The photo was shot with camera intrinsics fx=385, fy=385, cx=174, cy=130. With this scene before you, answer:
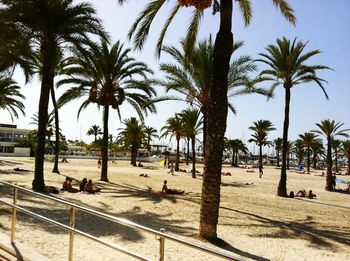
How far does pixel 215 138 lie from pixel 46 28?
9732 mm

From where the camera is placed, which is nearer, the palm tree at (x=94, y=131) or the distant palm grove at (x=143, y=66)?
the distant palm grove at (x=143, y=66)

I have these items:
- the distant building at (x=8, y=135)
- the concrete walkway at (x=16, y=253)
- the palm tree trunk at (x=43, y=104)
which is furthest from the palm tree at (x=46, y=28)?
the distant building at (x=8, y=135)

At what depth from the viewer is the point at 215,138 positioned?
10.2 m

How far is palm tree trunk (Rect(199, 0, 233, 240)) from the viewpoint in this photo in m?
10.0

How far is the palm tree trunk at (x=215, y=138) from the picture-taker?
32.9 ft

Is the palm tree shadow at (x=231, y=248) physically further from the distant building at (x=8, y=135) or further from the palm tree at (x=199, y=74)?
the distant building at (x=8, y=135)

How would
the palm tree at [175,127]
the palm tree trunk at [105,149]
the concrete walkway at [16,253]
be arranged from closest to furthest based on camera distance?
the concrete walkway at [16,253], the palm tree trunk at [105,149], the palm tree at [175,127]

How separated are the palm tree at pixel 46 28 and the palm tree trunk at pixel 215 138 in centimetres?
857

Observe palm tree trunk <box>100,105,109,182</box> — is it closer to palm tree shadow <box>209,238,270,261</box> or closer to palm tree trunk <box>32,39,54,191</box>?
palm tree trunk <box>32,39,54,191</box>

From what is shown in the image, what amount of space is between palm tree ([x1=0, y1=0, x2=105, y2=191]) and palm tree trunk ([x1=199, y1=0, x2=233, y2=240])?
28.1 ft

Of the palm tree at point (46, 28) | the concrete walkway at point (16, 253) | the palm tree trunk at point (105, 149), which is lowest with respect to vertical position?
the concrete walkway at point (16, 253)

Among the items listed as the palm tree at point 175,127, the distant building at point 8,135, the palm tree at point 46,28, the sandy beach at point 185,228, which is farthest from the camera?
the distant building at point 8,135

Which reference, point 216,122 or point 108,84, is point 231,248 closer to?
point 216,122

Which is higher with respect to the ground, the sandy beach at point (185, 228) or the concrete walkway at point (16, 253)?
the concrete walkway at point (16, 253)
